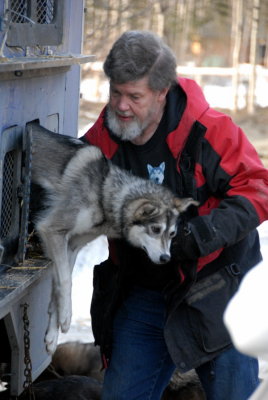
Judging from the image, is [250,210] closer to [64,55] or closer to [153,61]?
[153,61]

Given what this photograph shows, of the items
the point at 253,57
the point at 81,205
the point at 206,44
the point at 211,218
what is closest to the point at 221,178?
the point at 211,218

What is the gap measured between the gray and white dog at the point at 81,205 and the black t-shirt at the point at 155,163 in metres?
0.15

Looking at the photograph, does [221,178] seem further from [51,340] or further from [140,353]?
[51,340]

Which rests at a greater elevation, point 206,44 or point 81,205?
point 81,205

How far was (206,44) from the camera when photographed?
36688 millimetres

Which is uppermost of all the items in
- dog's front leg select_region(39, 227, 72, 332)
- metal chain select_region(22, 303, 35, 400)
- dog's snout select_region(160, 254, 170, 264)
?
dog's snout select_region(160, 254, 170, 264)

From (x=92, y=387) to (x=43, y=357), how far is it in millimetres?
500

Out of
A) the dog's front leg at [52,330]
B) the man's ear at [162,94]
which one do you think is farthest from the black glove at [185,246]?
the dog's front leg at [52,330]

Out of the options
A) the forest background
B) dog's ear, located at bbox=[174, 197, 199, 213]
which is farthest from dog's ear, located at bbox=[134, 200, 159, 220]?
the forest background

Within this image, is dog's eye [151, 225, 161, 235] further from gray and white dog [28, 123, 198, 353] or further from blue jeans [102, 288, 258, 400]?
blue jeans [102, 288, 258, 400]

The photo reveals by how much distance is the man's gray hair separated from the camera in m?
3.76

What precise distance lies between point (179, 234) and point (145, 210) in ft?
2.34

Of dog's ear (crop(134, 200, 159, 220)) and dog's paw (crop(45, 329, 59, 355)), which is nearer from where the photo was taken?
dog's paw (crop(45, 329, 59, 355))

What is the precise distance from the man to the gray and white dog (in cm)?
28
